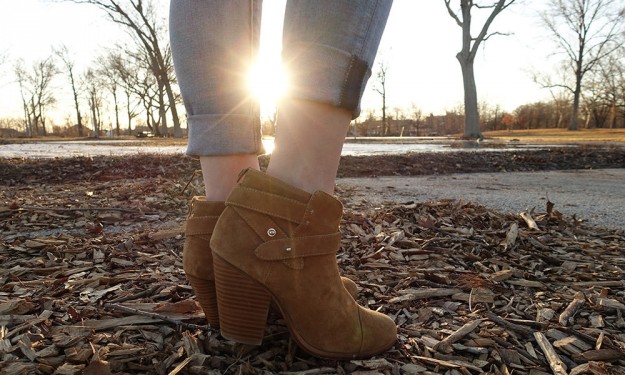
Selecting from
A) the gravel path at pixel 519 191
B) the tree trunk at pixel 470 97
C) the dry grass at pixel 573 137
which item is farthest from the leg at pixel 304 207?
the tree trunk at pixel 470 97

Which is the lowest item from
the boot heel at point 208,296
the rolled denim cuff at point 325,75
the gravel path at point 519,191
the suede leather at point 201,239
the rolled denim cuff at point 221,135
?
the gravel path at point 519,191

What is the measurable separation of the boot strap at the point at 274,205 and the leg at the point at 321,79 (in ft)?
0.16

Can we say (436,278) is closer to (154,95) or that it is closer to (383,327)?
(383,327)

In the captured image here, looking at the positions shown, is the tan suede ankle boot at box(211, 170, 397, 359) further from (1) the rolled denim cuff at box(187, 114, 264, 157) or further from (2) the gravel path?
(2) the gravel path

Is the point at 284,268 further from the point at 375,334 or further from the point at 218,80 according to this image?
the point at 218,80

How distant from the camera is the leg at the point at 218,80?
943 mm

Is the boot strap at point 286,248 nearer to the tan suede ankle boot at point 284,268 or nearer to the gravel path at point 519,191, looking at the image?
the tan suede ankle boot at point 284,268

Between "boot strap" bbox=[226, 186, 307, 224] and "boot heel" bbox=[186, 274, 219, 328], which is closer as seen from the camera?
"boot strap" bbox=[226, 186, 307, 224]

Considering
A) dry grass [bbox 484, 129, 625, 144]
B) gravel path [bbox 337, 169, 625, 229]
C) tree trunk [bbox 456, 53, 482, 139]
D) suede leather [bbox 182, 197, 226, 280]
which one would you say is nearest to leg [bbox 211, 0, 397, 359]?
suede leather [bbox 182, 197, 226, 280]

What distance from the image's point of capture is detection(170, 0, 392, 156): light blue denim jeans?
81cm

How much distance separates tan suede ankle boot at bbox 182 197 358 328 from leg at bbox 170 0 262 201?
0.04 metres

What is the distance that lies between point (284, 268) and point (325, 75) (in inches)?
15.8

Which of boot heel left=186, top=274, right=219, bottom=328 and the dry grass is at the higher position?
boot heel left=186, top=274, right=219, bottom=328

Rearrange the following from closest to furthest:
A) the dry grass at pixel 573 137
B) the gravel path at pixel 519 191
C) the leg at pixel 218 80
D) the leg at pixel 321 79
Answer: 1. the leg at pixel 321 79
2. the leg at pixel 218 80
3. the gravel path at pixel 519 191
4. the dry grass at pixel 573 137
